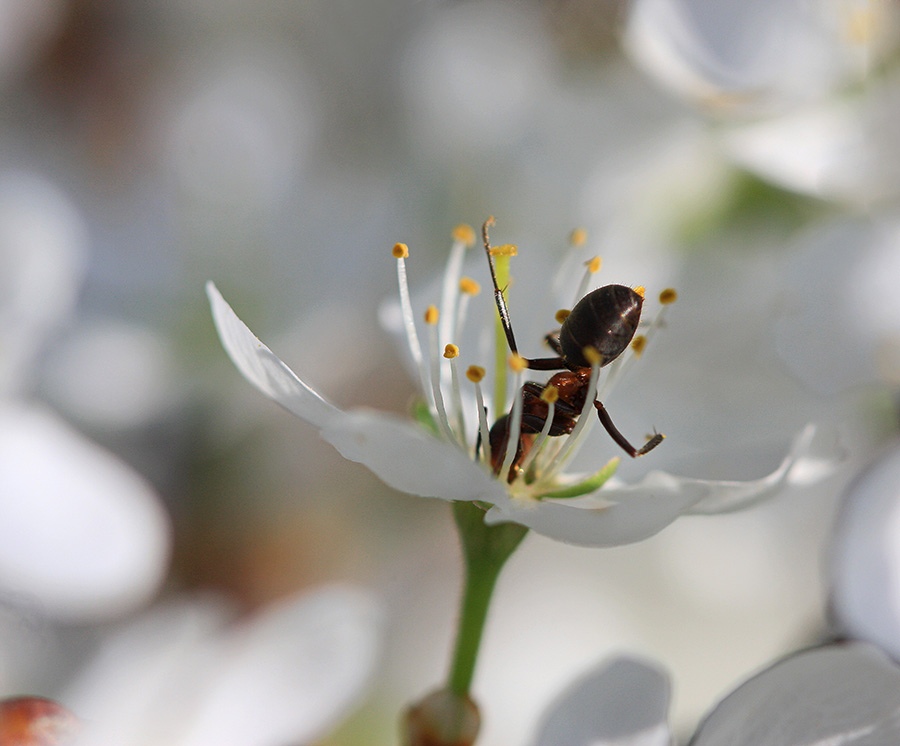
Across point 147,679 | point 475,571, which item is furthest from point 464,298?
point 147,679

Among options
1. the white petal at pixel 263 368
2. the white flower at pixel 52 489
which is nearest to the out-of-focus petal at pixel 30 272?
the white flower at pixel 52 489

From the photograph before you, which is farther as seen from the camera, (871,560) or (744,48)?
(744,48)

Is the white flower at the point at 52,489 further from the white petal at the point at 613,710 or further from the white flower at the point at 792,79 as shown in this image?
the white flower at the point at 792,79

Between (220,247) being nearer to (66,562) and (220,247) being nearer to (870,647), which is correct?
(66,562)

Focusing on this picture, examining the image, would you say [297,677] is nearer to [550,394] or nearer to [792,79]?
[550,394]

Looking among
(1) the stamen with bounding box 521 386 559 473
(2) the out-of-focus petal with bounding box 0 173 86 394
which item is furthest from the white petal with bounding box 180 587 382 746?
(2) the out-of-focus petal with bounding box 0 173 86 394

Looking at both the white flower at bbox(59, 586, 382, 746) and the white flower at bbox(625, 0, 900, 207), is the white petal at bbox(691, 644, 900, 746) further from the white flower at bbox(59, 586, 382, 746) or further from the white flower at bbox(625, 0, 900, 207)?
the white flower at bbox(625, 0, 900, 207)
